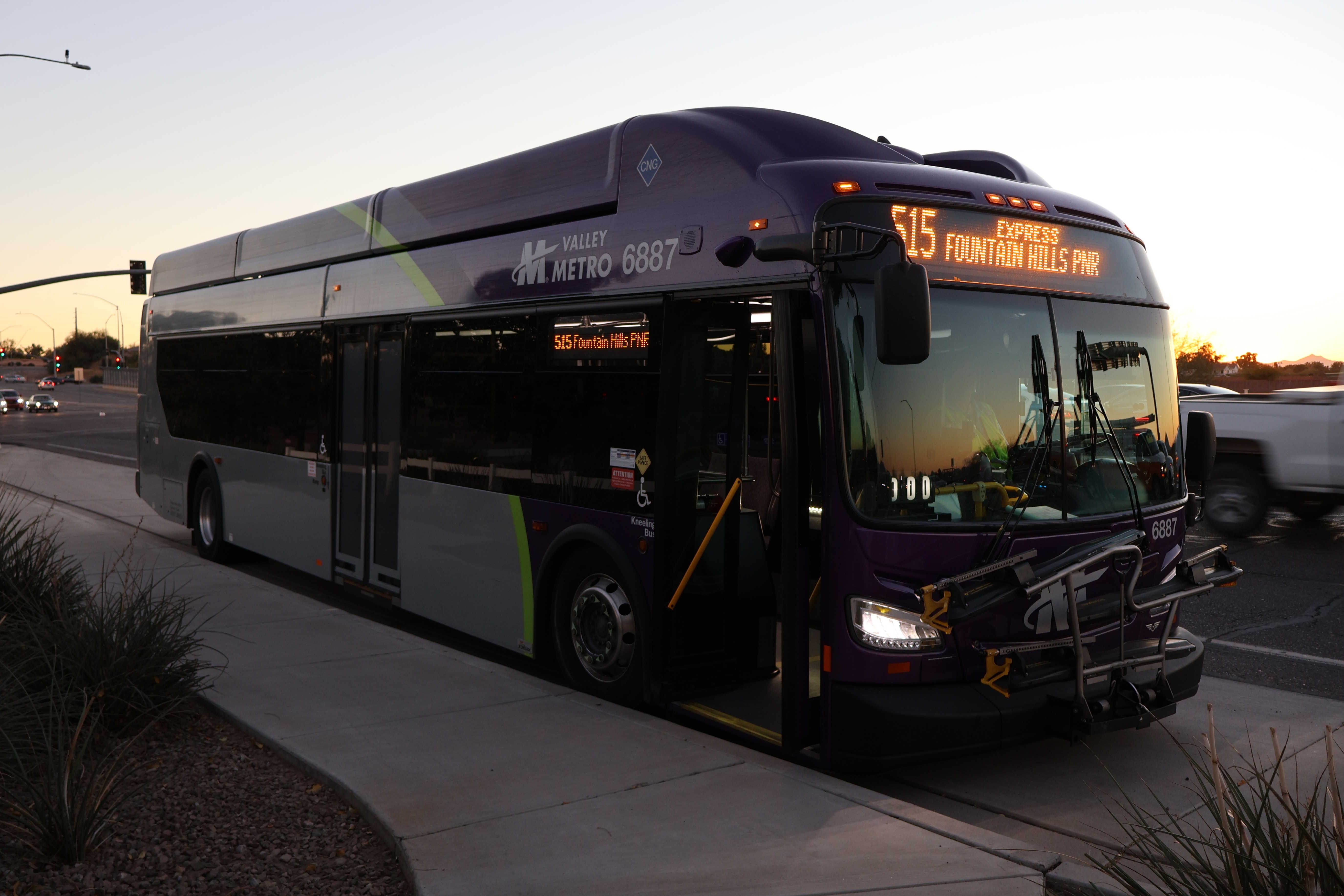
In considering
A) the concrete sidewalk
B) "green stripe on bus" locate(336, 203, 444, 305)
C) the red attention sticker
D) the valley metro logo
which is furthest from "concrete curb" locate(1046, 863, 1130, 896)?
"green stripe on bus" locate(336, 203, 444, 305)

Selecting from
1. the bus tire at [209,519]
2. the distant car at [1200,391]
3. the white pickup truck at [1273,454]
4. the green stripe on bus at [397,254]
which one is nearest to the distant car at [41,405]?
the bus tire at [209,519]

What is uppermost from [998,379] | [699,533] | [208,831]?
[998,379]

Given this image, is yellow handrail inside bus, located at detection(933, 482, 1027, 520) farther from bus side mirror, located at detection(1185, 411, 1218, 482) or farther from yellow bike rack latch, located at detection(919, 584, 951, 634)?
bus side mirror, located at detection(1185, 411, 1218, 482)

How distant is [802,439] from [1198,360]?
48904mm

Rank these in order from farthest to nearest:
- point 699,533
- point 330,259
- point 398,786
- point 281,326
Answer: point 281,326
point 330,259
point 699,533
point 398,786

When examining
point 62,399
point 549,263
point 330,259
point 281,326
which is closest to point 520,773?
point 549,263

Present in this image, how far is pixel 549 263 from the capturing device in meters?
6.86

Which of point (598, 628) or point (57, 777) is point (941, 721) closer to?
point (598, 628)

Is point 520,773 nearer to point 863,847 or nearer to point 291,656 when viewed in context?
point 863,847

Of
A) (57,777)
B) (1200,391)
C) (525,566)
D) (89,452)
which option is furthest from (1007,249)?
(89,452)

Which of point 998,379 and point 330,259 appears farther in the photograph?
point 330,259

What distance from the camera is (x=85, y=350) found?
185 metres

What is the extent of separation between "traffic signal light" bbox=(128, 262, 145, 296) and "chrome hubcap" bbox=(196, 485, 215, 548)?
3159 cm

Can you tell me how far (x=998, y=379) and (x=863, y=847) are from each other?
218cm
